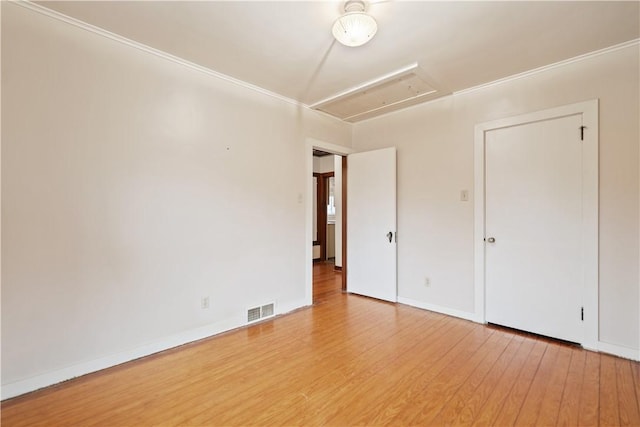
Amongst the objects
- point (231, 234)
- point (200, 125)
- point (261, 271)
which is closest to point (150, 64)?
point (200, 125)

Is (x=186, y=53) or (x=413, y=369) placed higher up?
(x=186, y=53)

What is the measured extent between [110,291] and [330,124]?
3164 millimetres

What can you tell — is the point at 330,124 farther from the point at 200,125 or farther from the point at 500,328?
the point at 500,328

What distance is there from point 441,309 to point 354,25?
3.10 metres

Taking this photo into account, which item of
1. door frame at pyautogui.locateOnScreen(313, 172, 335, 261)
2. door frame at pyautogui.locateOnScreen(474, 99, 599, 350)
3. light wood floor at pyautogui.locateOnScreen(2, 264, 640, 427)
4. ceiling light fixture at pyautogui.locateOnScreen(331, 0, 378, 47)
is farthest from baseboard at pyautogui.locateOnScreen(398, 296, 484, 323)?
door frame at pyautogui.locateOnScreen(313, 172, 335, 261)

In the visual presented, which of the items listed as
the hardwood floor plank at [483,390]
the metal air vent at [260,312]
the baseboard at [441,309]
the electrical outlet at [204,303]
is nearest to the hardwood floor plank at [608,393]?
the hardwood floor plank at [483,390]

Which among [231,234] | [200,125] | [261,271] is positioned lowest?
[261,271]

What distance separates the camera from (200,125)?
2.82 m

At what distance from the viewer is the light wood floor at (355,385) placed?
1763mm

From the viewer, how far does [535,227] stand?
9.42 feet

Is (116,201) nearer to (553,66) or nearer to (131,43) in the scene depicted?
(131,43)

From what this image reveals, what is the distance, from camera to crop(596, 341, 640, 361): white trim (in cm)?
238

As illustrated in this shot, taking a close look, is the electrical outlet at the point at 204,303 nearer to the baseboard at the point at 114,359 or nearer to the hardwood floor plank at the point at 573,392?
the baseboard at the point at 114,359

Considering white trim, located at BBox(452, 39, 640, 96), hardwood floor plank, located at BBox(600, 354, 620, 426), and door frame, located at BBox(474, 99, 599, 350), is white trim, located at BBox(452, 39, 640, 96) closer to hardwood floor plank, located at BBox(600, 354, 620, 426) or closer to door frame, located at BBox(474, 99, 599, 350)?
door frame, located at BBox(474, 99, 599, 350)
